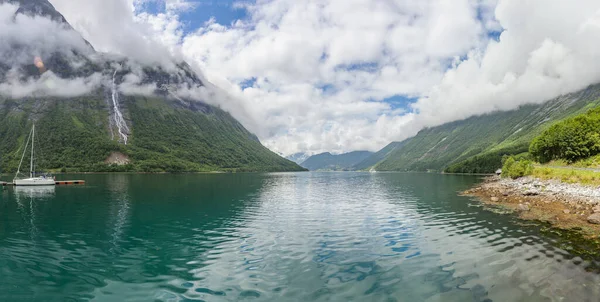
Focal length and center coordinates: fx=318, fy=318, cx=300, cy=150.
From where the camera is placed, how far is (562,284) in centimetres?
2253

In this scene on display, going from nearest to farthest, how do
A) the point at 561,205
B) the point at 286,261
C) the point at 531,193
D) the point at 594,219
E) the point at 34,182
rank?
1. the point at 286,261
2. the point at 594,219
3. the point at 561,205
4. the point at 531,193
5. the point at 34,182

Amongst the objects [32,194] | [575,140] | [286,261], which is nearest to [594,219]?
[286,261]

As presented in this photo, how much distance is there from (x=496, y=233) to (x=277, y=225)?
28930mm

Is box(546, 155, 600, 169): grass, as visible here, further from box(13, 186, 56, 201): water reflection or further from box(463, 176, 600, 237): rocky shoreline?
box(13, 186, 56, 201): water reflection

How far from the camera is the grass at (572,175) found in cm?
7012

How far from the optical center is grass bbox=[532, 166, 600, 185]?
230ft

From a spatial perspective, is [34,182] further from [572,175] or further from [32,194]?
[572,175]

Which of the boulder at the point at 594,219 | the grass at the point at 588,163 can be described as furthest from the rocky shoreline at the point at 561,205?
the grass at the point at 588,163

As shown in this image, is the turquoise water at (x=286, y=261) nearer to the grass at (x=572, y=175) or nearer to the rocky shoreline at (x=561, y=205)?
the rocky shoreline at (x=561, y=205)

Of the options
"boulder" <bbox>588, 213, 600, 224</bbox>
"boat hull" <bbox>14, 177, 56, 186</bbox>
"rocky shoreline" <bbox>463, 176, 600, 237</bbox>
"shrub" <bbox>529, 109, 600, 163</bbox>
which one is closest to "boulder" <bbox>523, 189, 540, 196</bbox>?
"rocky shoreline" <bbox>463, 176, 600, 237</bbox>

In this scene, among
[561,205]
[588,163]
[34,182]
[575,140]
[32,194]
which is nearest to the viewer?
[561,205]

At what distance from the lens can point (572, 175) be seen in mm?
80250

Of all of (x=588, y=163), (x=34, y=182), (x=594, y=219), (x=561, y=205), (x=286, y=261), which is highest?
(x=588, y=163)

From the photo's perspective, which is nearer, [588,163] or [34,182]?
[588,163]
